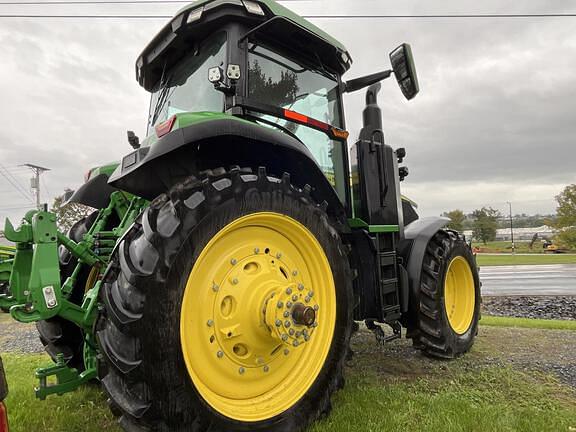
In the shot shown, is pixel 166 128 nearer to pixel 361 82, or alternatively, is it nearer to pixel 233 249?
pixel 233 249

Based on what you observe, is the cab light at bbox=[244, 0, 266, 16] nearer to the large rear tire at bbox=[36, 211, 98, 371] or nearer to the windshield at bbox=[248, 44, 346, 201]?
the windshield at bbox=[248, 44, 346, 201]

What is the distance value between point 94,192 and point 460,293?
3995mm

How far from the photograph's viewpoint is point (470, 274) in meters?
4.78

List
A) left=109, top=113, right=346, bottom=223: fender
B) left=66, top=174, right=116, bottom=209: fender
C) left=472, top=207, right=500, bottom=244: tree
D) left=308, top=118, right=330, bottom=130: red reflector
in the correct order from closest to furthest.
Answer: left=109, top=113, right=346, bottom=223: fender → left=308, top=118, right=330, bottom=130: red reflector → left=66, top=174, right=116, bottom=209: fender → left=472, top=207, right=500, bottom=244: tree

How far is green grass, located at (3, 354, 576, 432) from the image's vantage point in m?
2.57

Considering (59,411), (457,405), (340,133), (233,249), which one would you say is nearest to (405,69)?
(340,133)

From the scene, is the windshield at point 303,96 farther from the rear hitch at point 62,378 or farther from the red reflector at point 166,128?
the rear hitch at point 62,378

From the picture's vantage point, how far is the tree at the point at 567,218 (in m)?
43.4

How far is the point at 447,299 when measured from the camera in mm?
4676

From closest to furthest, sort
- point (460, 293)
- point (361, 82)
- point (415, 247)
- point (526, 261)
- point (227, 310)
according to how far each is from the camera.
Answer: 1. point (227, 310)
2. point (361, 82)
3. point (415, 247)
4. point (460, 293)
5. point (526, 261)

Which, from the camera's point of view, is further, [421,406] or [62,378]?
[421,406]

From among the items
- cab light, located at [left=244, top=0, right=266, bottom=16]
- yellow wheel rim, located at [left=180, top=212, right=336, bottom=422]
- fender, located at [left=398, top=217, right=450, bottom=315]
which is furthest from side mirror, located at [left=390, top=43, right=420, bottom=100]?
yellow wheel rim, located at [left=180, top=212, right=336, bottom=422]

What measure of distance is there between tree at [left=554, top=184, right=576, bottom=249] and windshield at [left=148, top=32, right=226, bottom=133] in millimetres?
49904

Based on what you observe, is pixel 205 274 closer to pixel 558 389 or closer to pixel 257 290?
pixel 257 290
